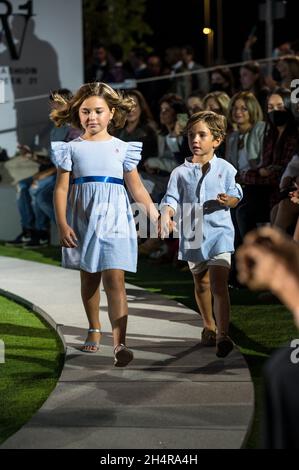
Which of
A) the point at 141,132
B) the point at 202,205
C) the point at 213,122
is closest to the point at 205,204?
the point at 202,205

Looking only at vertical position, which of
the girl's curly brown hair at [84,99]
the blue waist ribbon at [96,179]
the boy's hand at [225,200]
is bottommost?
the boy's hand at [225,200]

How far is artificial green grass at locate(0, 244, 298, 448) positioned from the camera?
6.12m

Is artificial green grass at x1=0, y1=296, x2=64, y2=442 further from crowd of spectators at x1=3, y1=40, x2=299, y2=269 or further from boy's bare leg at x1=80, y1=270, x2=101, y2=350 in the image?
crowd of spectators at x1=3, y1=40, x2=299, y2=269

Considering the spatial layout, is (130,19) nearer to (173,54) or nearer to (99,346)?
(173,54)

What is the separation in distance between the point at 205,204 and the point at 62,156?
3.22ft

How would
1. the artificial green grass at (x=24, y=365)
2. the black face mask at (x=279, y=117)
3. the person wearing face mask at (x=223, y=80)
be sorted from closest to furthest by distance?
the artificial green grass at (x=24, y=365)
the black face mask at (x=279, y=117)
the person wearing face mask at (x=223, y=80)

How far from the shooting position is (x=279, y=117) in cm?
934

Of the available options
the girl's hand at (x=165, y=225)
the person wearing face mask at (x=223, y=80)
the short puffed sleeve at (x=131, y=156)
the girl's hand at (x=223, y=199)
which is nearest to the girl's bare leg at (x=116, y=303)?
the girl's hand at (x=165, y=225)

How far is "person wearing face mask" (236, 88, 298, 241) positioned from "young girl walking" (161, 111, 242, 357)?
263 cm

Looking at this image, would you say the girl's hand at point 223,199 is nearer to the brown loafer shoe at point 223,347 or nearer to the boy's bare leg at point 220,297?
the boy's bare leg at point 220,297

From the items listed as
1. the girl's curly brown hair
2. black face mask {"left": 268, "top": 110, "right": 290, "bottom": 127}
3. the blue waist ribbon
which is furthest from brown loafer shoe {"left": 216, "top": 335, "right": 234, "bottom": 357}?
black face mask {"left": 268, "top": 110, "right": 290, "bottom": 127}

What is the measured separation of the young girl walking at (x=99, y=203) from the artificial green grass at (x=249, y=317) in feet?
3.06

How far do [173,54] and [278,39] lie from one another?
1993cm

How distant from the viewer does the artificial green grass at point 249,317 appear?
20.1 feet
